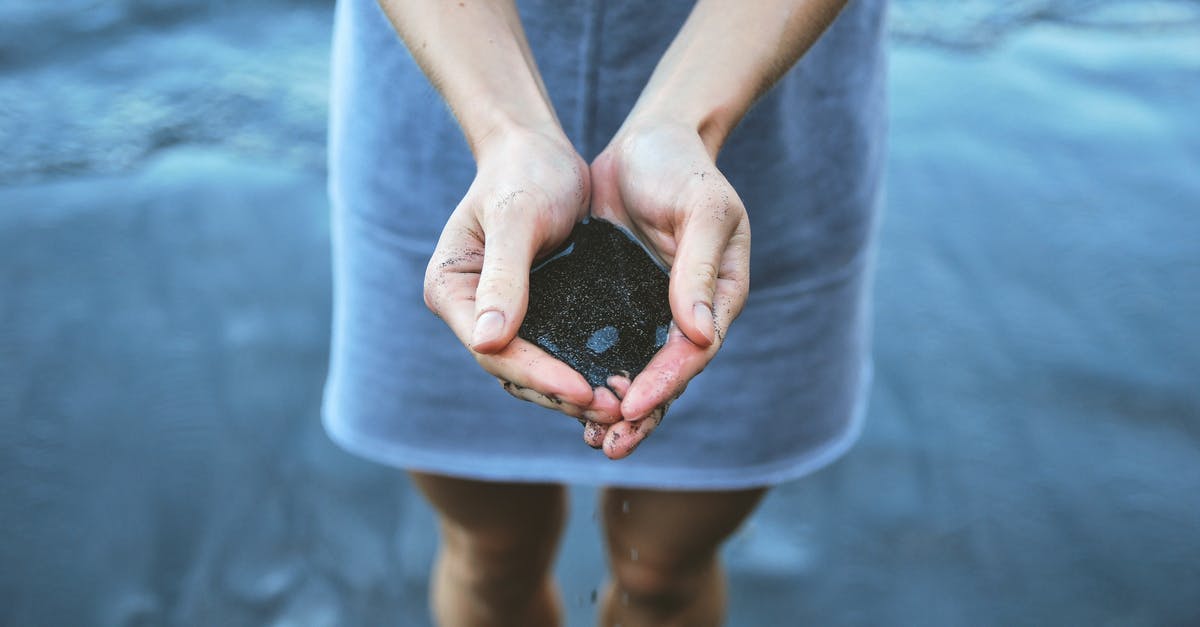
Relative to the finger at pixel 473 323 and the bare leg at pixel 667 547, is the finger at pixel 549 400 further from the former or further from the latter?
the bare leg at pixel 667 547

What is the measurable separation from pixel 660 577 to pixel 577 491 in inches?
39.7

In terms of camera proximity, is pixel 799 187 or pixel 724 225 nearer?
pixel 724 225

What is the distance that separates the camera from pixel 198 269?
306 cm

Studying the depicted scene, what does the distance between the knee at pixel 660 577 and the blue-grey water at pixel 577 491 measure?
67 centimetres

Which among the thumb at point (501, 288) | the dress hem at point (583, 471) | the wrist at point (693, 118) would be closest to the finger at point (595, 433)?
the thumb at point (501, 288)

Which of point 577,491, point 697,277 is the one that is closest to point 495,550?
point 697,277

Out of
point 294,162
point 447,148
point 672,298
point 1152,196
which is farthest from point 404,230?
point 1152,196

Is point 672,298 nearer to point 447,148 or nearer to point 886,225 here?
point 447,148

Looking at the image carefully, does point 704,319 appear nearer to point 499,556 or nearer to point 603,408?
point 603,408

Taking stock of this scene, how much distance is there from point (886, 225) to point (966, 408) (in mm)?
852

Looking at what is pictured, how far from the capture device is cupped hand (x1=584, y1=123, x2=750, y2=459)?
100 centimetres

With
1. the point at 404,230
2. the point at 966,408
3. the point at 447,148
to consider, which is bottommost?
the point at 966,408

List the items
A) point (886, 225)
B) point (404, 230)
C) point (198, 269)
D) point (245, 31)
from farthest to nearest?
point (245, 31), point (886, 225), point (198, 269), point (404, 230)

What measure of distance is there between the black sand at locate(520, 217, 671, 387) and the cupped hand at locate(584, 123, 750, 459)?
1.9 inches
